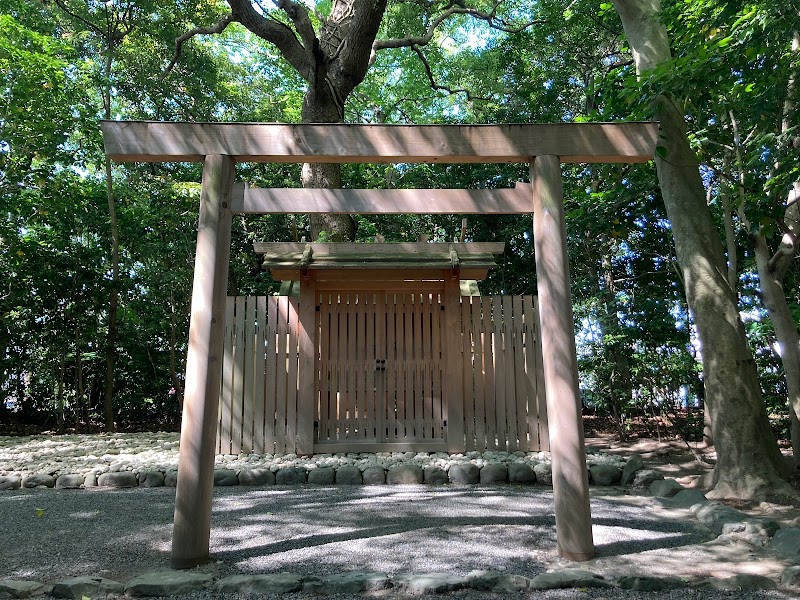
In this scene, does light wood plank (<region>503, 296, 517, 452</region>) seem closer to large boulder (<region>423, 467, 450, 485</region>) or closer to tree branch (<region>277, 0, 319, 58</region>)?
large boulder (<region>423, 467, 450, 485</region>)

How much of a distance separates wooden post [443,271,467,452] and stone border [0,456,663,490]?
106 cm

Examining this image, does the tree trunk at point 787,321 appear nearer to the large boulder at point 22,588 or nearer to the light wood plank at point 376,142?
the light wood plank at point 376,142

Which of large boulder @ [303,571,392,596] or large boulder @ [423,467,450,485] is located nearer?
large boulder @ [303,571,392,596]

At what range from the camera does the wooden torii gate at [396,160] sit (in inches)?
129

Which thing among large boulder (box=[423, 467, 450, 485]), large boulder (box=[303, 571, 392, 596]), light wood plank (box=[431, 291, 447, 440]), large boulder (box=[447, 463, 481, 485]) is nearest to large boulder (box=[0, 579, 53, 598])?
large boulder (box=[303, 571, 392, 596])

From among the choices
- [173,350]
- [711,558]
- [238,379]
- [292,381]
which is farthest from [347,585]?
[173,350]

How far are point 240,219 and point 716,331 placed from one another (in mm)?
11522

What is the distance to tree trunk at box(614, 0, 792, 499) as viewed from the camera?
201 inches

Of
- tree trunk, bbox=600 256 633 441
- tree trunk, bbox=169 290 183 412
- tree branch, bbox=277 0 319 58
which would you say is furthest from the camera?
tree trunk, bbox=169 290 183 412

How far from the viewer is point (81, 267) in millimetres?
11336

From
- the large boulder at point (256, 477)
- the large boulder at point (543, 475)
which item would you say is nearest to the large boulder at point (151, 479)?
the large boulder at point (256, 477)

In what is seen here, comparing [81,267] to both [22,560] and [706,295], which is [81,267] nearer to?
[22,560]

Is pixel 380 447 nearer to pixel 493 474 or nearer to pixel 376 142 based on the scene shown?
pixel 493 474

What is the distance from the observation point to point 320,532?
3887 millimetres
